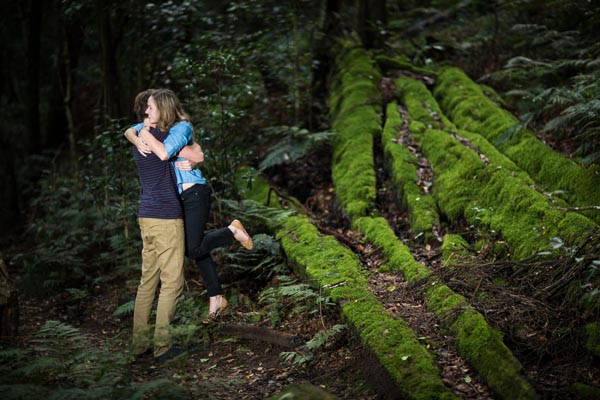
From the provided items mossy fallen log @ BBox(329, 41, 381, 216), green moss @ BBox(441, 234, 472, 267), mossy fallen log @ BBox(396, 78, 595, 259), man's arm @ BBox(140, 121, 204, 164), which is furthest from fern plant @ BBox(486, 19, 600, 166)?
man's arm @ BBox(140, 121, 204, 164)

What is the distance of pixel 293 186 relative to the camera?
8.80m

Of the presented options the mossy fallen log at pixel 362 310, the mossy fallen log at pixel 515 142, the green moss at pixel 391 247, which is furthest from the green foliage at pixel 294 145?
the mossy fallen log at pixel 515 142

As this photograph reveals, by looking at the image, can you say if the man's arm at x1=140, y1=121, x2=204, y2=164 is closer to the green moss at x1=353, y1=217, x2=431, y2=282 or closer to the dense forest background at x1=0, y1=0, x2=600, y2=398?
the dense forest background at x1=0, y1=0, x2=600, y2=398

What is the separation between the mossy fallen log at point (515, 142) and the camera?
18.6ft

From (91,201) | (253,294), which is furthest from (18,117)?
(253,294)

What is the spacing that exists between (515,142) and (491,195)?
4.97 ft

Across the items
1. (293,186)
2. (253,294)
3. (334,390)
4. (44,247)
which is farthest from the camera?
(44,247)

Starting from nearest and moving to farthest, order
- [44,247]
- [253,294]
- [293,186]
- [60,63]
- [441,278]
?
1. [441,278]
2. [253,294]
3. [293,186]
4. [44,247]
5. [60,63]

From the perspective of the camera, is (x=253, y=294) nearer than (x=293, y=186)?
Yes

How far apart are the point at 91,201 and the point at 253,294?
17.7ft

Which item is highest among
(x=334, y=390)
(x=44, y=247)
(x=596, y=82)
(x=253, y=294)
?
(x=596, y=82)

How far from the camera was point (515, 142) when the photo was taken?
23.2ft

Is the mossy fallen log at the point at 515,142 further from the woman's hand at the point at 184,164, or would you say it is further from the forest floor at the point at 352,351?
the woman's hand at the point at 184,164

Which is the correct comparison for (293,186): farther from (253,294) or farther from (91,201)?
(91,201)
